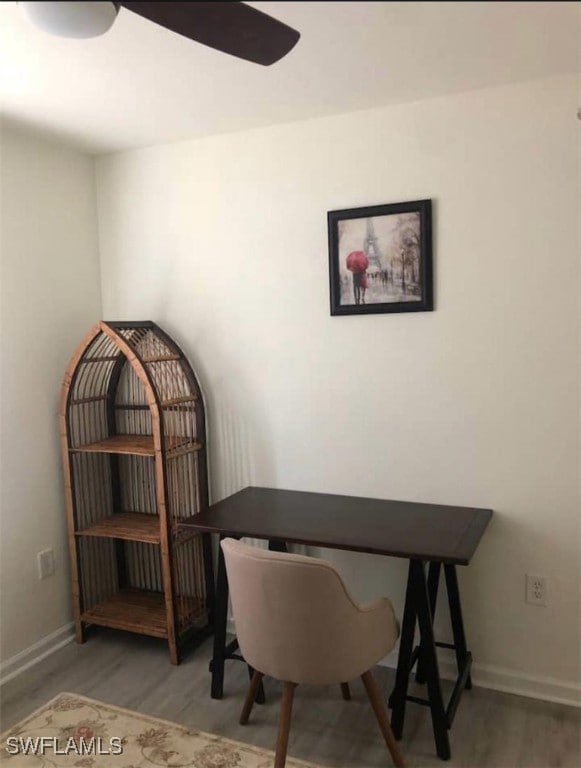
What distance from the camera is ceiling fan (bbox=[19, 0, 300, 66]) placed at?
88 cm

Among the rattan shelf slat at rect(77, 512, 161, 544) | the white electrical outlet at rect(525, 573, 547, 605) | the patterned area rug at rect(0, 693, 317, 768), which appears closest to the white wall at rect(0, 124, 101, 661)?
the rattan shelf slat at rect(77, 512, 161, 544)

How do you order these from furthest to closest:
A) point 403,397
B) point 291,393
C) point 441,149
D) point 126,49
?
point 291,393 < point 403,397 < point 441,149 < point 126,49

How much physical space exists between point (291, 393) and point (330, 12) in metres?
1.92

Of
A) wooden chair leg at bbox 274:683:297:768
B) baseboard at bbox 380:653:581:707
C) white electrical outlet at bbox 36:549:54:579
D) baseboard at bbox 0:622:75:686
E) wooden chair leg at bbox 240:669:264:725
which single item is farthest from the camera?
white electrical outlet at bbox 36:549:54:579

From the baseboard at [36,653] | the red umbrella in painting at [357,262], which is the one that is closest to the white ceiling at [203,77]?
the red umbrella in painting at [357,262]

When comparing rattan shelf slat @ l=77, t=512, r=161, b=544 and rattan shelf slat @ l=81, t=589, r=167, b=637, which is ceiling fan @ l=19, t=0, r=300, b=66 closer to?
rattan shelf slat @ l=77, t=512, r=161, b=544

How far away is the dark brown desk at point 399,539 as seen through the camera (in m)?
1.99

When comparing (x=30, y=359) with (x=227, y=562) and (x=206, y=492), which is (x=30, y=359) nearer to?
(x=206, y=492)

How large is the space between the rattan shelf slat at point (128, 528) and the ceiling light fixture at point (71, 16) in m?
2.02

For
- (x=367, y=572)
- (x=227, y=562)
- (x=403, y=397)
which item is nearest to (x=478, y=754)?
(x=367, y=572)

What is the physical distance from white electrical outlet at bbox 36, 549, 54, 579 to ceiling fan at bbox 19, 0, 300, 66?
2.30 m

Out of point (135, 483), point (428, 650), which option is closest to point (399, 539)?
point (428, 650)

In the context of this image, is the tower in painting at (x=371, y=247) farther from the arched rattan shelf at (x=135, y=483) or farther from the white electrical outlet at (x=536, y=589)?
the white electrical outlet at (x=536, y=589)

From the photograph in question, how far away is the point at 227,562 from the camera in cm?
190
